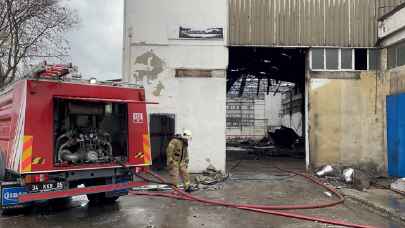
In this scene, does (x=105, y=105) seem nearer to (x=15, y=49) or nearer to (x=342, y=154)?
(x=342, y=154)

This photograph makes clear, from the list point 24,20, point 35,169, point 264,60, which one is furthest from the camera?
point 24,20

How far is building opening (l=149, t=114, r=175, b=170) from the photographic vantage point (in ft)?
48.8

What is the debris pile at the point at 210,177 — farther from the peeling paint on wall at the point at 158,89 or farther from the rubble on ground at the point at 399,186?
the rubble on ground at the point at 399,186

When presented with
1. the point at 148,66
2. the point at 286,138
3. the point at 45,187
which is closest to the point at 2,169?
the point at 45,187

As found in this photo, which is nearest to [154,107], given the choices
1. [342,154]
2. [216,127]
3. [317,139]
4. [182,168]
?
[216,127]

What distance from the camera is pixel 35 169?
719 cm

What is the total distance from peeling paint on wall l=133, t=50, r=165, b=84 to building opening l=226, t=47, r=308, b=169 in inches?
150

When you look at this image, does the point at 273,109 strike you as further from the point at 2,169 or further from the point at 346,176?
the point at 2,169

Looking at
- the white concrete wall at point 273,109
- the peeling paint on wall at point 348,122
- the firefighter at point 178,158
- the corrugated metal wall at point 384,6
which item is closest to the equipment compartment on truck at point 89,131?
the firefighter at point 178,158

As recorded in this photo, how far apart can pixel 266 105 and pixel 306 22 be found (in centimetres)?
3447

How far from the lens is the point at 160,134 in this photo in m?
14.9

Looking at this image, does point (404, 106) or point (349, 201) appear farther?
point (404, 106)

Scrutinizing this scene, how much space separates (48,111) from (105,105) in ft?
4.29

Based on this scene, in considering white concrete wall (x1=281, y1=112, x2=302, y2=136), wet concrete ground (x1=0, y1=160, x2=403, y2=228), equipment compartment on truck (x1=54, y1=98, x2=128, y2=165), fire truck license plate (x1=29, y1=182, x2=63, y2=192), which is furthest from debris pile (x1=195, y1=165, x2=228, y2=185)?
white concrete wall (x1=281, y1=112, x2=302, y2=136)
